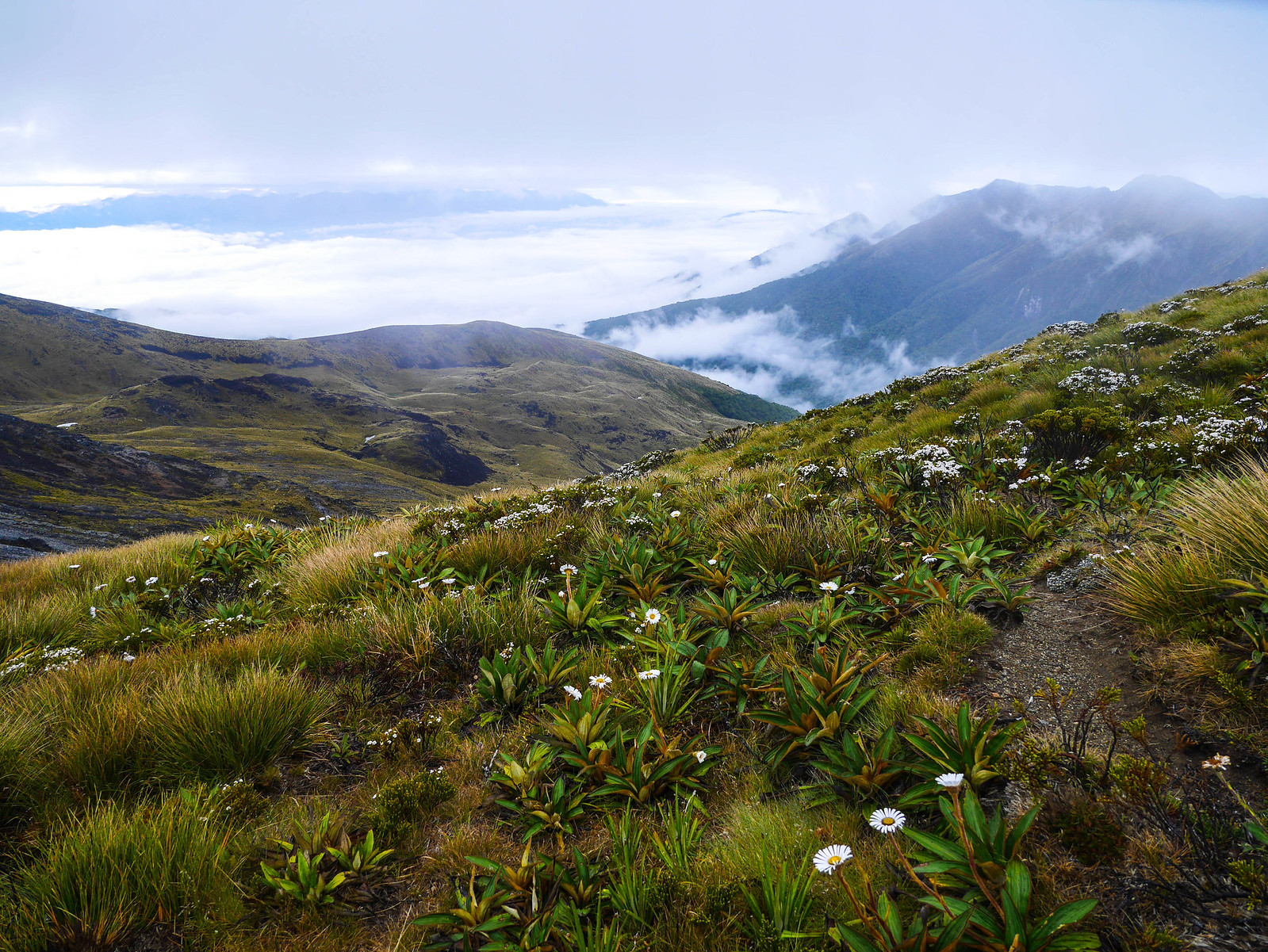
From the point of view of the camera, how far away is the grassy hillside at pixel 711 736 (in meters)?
2.11

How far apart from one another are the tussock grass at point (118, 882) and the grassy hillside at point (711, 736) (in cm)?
2

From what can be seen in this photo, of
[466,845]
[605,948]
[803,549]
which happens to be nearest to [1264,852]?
[605,948]

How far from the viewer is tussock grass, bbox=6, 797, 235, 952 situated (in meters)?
2.27

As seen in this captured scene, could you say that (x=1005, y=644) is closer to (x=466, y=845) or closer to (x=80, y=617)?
(x=466, y=845)

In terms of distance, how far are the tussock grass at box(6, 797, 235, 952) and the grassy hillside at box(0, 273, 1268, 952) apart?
0.05 ft

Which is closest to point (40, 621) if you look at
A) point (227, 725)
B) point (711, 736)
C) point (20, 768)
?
point (20, 768)

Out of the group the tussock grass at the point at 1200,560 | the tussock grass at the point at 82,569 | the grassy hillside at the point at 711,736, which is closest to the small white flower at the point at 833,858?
the grassy hillside at the point at 711,736

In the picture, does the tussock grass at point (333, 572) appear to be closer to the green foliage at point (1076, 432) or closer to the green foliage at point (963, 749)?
the green foliage at point (963, 749)

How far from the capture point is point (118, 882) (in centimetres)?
243

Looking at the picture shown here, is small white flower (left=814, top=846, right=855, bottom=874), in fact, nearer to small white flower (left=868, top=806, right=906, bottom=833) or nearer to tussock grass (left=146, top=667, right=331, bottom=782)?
small white flower (left=868, top=806, right=906, bottom=833)

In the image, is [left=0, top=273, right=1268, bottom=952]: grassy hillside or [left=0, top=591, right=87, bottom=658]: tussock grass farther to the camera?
[left=0, top=591, right=87, bottom=658]: tussock grass

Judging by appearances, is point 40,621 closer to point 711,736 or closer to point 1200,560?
point 711,736

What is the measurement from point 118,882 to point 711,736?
297 centimetres

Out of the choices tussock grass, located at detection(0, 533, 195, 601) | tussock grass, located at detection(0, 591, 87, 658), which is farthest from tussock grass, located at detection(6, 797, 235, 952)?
tussock grass, located at detection(0, 533, 195, 601)
